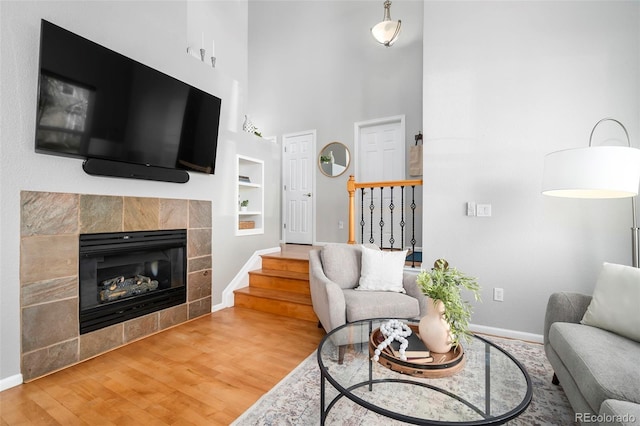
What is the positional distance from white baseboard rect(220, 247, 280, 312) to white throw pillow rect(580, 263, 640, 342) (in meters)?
3.27

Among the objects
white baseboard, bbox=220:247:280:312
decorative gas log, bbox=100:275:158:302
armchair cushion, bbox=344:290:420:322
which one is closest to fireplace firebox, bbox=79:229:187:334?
decorative gas log, bbox=100:275:158:302

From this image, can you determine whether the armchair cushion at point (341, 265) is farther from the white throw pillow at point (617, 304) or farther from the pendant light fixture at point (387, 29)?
the pendant light fixture at point (387, 29)

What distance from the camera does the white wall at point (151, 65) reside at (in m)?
1.97

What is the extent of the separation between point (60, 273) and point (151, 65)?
77.3 inches

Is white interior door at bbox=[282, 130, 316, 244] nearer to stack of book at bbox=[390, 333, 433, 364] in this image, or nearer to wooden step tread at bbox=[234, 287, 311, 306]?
wooden step tread at bbox=[234, 287, 311, 306]

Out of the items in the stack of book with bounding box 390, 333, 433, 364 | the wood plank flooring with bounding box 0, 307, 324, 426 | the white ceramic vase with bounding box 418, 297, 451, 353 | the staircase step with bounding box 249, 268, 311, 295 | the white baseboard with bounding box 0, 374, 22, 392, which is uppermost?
the white ceramic vase with bounding box 418, 297, 451, 353

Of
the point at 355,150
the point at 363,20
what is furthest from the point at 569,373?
the point at 363,20

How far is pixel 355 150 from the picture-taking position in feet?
16.6

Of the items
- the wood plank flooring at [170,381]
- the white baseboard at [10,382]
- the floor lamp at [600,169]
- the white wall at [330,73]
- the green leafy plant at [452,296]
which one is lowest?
the wood plank flooring at [170,381]

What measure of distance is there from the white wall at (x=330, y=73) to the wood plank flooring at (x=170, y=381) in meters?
2.85

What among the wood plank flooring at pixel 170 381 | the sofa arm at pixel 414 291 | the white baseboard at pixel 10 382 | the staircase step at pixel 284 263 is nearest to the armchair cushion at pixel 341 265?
the sofa arm at pixel 414 291

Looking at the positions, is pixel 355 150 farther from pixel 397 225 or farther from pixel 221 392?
pixel 221 392

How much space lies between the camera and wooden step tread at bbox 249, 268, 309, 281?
3633mm

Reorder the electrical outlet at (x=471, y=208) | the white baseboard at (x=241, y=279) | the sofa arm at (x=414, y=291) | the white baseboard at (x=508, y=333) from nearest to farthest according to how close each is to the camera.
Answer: the sofa arm at (x=414, y=291) → the white baseboard at (x=508, y=333) → the electrical outlet at (x=471, y=208) → the white baseboard at (x=241, y=279)
